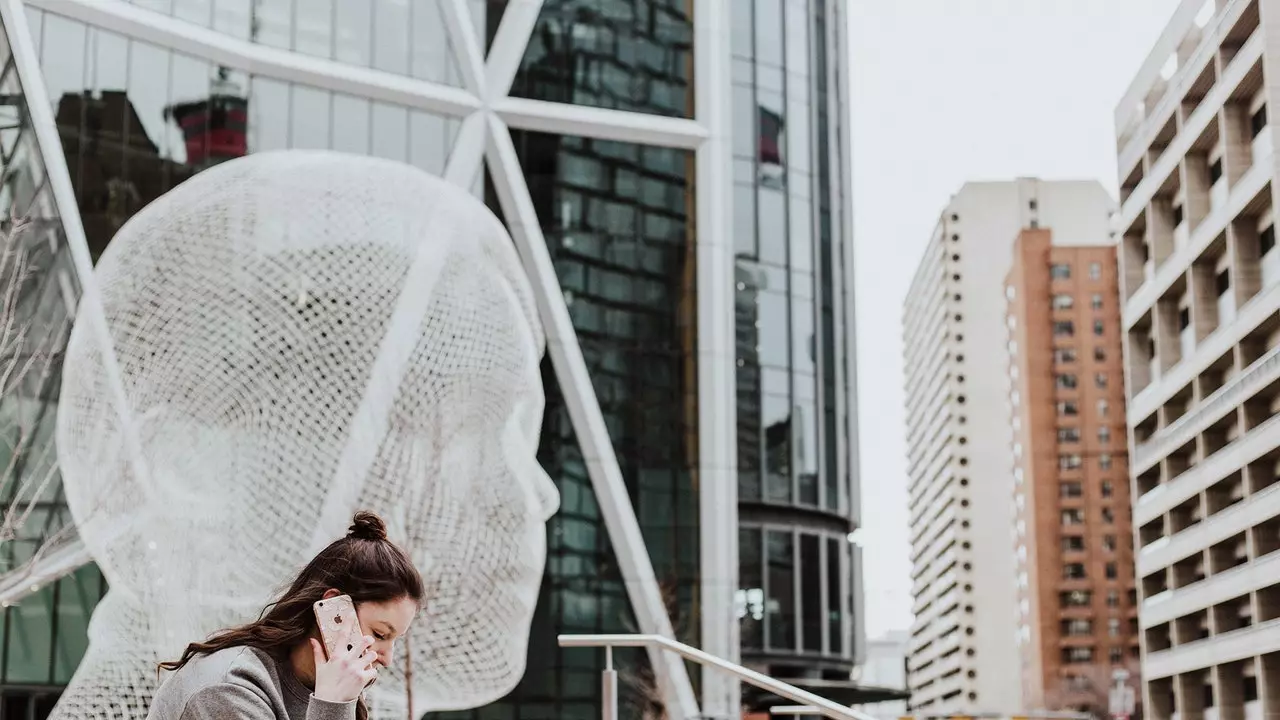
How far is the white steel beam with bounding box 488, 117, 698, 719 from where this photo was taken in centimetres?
3388

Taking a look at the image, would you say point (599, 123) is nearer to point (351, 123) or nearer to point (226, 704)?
point (351, 123)

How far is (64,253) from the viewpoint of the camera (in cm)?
2883

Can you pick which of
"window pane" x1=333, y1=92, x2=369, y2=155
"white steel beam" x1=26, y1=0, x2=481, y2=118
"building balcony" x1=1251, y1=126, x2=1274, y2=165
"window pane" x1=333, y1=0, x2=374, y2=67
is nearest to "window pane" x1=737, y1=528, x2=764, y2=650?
"white steel beam" x1=26, y1=0, x2=481, y2=118

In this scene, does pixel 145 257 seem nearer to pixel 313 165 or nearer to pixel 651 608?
pixel 313 165

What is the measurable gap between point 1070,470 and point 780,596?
78.2 m

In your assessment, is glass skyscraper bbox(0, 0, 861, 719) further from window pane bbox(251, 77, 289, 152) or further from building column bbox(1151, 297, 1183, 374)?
building column bbox(1151, 297, 1183, 374)

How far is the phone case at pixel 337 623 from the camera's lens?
2918 mm

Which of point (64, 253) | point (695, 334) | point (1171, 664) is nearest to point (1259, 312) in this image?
point (1171, 664)

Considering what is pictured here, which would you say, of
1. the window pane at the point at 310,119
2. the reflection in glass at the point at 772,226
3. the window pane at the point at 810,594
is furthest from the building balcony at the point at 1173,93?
the window pane at the point at 310,119

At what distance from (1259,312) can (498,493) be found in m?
39.9

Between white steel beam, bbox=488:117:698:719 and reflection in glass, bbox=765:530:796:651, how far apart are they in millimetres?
5971

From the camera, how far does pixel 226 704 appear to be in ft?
9.41

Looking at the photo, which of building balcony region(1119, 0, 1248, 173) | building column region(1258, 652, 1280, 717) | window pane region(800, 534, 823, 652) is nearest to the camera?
window pane region(800, 534, 823, 652)

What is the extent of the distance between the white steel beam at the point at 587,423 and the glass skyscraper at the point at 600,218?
0.31 m
